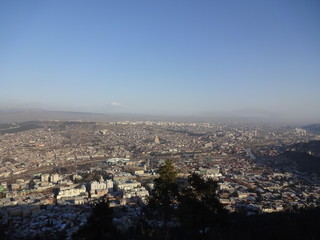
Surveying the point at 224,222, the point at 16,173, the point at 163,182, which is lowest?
the point at 16,173

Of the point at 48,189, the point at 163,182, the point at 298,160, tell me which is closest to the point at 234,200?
the point at 163,182

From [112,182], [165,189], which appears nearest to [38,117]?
[112,182]

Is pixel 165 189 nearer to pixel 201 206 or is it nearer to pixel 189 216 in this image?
pixel 189 216

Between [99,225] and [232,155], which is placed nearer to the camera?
[99,225]

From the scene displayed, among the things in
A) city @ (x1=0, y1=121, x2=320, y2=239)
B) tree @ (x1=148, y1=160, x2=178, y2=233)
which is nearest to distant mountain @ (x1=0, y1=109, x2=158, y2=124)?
city @ (x1=0, y1=121, x2=320, y2=239)

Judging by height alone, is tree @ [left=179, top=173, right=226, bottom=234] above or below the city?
above

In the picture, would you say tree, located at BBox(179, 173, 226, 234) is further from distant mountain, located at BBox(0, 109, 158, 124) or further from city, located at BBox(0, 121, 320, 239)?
distant mountain, located at BBox(0, 109, 158, 124)

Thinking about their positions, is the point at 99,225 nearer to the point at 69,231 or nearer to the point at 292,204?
the point at 69,231

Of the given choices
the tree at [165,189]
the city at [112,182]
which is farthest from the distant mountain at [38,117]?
the tree at [165,189]

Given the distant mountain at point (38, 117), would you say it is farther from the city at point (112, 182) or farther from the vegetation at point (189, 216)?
the vegetation at point (189, 216)
